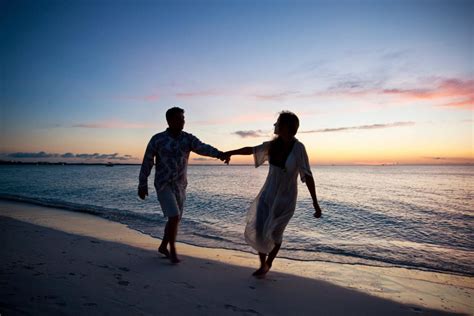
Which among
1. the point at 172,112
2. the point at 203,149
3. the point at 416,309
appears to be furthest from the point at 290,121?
the point at 416,309

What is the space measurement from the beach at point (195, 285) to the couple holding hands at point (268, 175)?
0.61 meters

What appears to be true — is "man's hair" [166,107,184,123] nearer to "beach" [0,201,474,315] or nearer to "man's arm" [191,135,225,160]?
"man's arm" [191,135,225,160]

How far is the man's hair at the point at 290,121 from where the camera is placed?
4.16 meters

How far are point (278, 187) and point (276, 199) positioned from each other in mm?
187

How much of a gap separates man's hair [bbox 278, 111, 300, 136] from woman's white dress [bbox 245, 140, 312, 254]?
0.20 metres

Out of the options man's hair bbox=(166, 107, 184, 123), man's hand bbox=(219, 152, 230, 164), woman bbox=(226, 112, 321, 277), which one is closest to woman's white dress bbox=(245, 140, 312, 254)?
woman bbox=(226, 112, 321, 277)

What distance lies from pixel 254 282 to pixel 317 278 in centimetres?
124

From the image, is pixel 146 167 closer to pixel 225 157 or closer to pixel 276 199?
pixel 225 157

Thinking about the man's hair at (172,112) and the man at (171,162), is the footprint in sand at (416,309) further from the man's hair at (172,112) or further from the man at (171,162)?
the man's hair at (172,112)

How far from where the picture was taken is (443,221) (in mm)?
11242

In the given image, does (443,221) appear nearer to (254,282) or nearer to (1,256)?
(254,282)

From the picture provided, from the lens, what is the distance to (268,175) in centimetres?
455

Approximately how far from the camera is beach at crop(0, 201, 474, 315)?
3.10m

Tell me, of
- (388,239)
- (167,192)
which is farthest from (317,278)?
(388,239)
